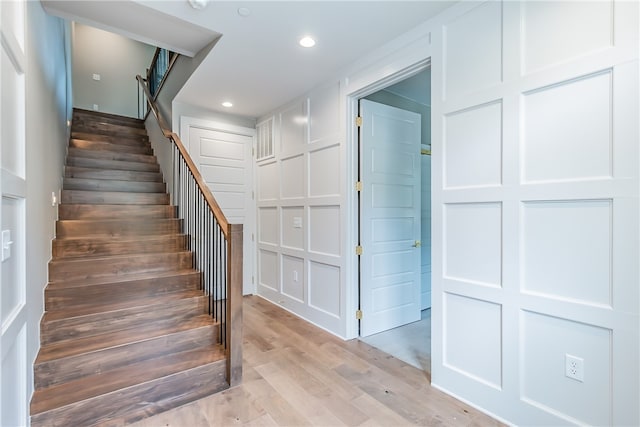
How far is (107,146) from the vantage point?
450 cm

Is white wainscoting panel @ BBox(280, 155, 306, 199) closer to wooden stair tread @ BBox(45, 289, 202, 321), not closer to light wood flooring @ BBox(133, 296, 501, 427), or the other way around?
wooden stair tread @ BBox(45, 289, 202, 321)

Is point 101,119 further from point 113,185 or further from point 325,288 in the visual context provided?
point 325,288

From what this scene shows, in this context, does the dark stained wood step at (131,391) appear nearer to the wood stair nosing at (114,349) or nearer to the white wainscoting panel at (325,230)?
the wood stair nosing at (114,349)

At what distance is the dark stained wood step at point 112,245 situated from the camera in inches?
107

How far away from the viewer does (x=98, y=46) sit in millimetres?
6219

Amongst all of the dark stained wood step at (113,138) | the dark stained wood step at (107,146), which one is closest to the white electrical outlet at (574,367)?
the dark stained wood step at (107,146)

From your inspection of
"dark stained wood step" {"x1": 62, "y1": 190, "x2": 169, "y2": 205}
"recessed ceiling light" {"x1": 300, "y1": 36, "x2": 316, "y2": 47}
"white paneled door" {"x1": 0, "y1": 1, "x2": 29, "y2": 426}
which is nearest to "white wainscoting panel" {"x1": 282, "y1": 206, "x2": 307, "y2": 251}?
"dark stained wood step" {"x1": 62, "y1": 190, "x2": 169, "y2": 205}

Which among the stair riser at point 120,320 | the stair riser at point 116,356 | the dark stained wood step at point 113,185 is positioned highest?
the dark stained wood step at point 113,185

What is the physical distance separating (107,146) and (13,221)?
366 cm

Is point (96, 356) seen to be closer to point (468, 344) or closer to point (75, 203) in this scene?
point (75, 203)

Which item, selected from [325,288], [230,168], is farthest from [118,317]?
[230,168]

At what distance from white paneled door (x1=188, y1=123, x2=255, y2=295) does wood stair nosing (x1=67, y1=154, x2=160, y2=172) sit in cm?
86

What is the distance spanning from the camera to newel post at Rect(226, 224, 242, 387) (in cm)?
218

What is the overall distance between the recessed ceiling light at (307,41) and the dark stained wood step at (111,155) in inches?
122
